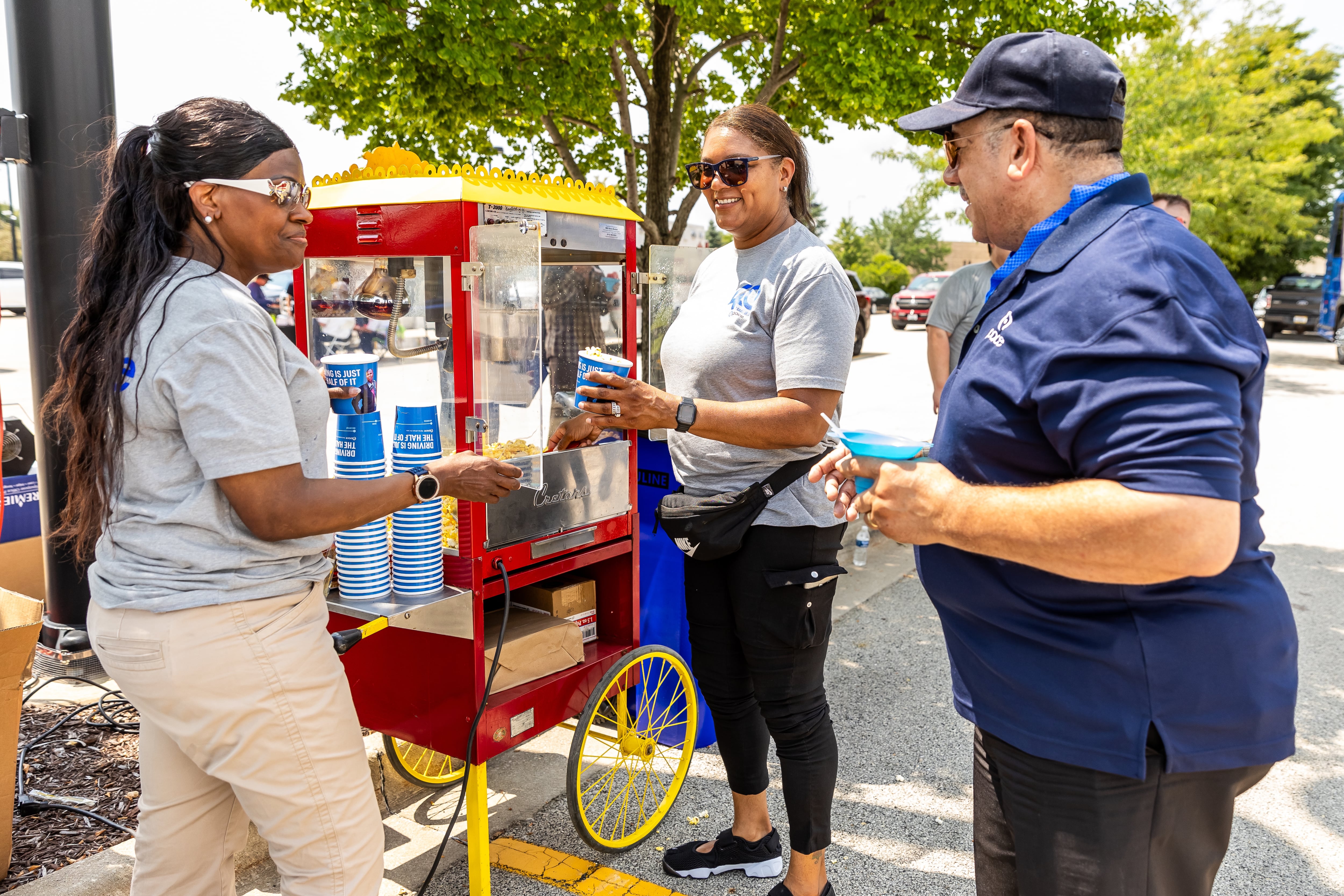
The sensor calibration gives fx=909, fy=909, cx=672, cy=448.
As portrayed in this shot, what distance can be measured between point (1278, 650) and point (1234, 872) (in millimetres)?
2069

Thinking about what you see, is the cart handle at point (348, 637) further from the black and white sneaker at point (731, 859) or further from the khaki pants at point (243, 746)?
the black and white sneaker at point (731, 859)

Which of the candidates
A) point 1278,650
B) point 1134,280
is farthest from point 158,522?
point 1278,650

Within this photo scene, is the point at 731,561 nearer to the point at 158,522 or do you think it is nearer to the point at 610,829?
the point at 610,829

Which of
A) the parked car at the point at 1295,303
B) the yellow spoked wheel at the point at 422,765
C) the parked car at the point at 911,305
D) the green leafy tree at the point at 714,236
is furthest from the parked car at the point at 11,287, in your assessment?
the green leafy tree at the point at 714,236

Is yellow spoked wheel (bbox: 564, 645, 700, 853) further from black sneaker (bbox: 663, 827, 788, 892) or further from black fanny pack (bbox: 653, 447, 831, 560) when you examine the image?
black fanny pack (bbox: 653, 447, 831, 560)

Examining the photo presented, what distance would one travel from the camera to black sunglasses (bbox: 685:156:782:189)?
8.13ft

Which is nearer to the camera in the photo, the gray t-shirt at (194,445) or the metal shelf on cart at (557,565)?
the gray t-shirt at (194,445)

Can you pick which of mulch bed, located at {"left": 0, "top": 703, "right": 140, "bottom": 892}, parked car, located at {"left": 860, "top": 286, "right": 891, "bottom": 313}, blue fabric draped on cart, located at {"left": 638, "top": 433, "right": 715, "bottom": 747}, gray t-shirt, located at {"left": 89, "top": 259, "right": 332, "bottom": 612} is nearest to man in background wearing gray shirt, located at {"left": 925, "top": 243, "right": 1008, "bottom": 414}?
blue fabric draped on cart, located at {"left": 638, "top": 433, "right": 715, "bottom": 747}

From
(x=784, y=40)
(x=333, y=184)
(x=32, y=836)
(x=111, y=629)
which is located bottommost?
(x=32, y=836)

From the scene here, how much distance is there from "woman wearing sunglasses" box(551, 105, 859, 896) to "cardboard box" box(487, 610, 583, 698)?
0.45 metres

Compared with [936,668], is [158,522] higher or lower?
higher

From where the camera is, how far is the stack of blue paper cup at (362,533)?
2.23 m

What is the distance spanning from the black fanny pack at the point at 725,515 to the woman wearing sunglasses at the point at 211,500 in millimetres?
832

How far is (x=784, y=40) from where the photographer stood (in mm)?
7086
